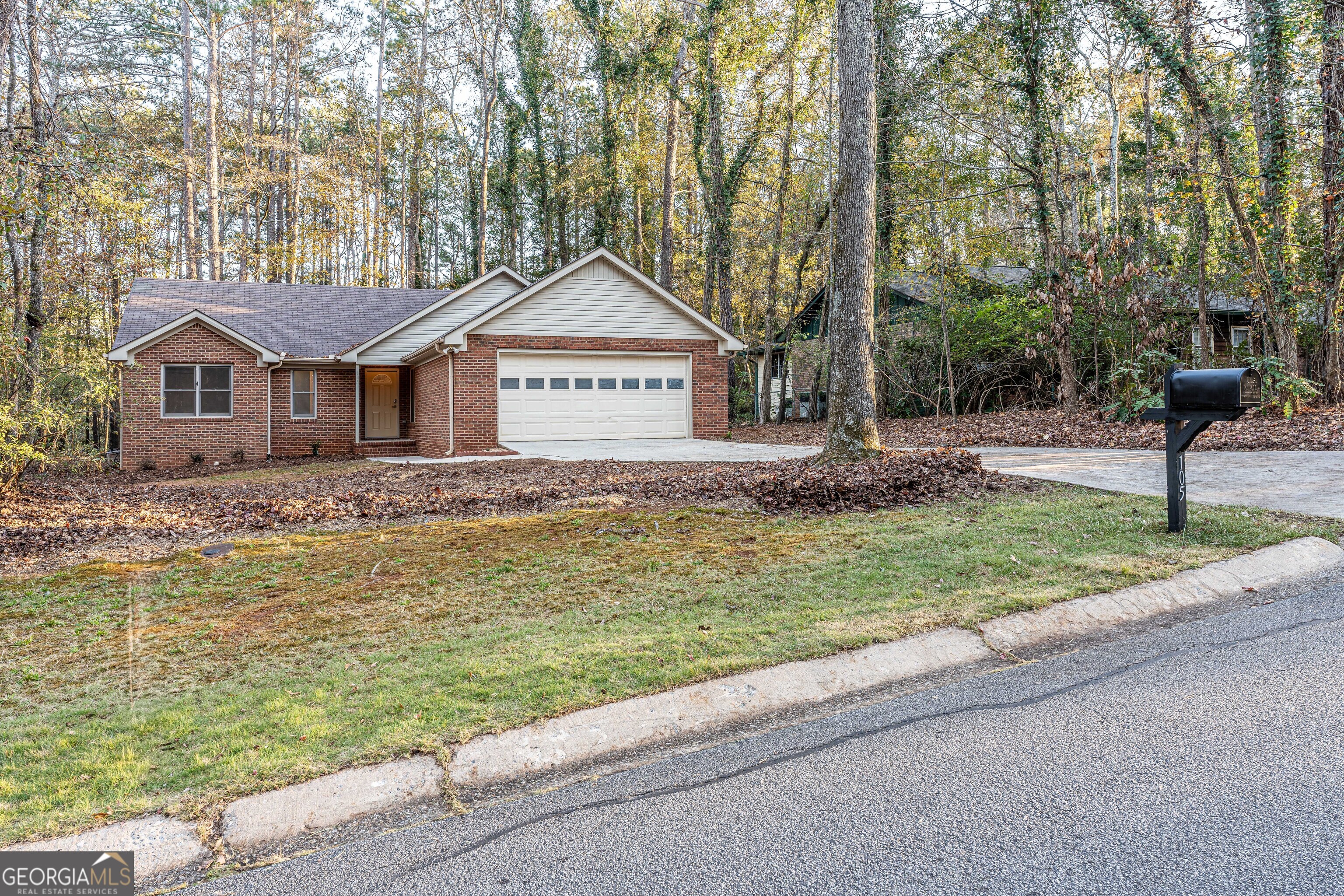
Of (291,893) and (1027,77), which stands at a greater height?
(1027,77)

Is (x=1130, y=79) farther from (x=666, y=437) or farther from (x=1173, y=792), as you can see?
(x=1173, y=792)

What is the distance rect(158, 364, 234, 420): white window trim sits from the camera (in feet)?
59.1

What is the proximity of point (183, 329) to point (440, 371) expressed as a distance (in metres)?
6.48

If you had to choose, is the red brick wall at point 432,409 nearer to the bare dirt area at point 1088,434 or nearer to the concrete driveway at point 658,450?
the concrete driveway at point 658,450

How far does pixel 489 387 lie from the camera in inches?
675

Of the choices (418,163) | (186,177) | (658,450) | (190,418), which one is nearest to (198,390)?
(190,418)

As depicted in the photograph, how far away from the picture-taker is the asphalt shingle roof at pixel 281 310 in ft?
65.0

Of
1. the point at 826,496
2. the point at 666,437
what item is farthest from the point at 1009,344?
the point at 826,496

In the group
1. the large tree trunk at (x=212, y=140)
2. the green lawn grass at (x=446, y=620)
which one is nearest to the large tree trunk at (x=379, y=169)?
the large tree trunk at (x=212, y=140)

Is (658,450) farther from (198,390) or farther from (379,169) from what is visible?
(379,169)

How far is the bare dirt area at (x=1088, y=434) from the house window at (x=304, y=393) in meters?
11.3

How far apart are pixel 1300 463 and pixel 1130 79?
1586cm

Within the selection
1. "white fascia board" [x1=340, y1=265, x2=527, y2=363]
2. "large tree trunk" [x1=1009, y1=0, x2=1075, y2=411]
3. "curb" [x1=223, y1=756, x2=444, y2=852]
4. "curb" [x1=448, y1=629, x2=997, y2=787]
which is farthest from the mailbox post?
"white fascia board" [x1=340, y1=265, x2=527, y2=363]

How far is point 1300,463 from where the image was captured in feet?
28.1
